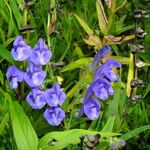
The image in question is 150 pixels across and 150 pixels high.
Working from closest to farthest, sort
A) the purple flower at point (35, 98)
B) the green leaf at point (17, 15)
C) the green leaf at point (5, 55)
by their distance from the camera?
1. the purple flower at point (35, 98)
2. the green leaf at point (5, 55)
3. the green leaf at point (17, 15)

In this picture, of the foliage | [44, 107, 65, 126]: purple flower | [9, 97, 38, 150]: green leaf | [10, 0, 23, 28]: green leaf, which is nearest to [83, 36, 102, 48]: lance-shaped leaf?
the foliage

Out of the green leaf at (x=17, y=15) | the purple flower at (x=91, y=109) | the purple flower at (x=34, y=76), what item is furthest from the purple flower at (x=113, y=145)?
the green leaf at (x=17, y=15)

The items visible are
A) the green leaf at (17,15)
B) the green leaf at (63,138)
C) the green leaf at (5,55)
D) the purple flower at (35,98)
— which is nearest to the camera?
the green leaf at (63,138)

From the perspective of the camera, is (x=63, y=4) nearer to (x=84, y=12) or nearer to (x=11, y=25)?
(x=84, y=12)

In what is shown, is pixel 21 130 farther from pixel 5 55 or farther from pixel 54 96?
pixel 5 55

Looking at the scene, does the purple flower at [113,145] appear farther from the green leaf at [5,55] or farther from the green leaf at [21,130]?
the green leaf at [5,55]
